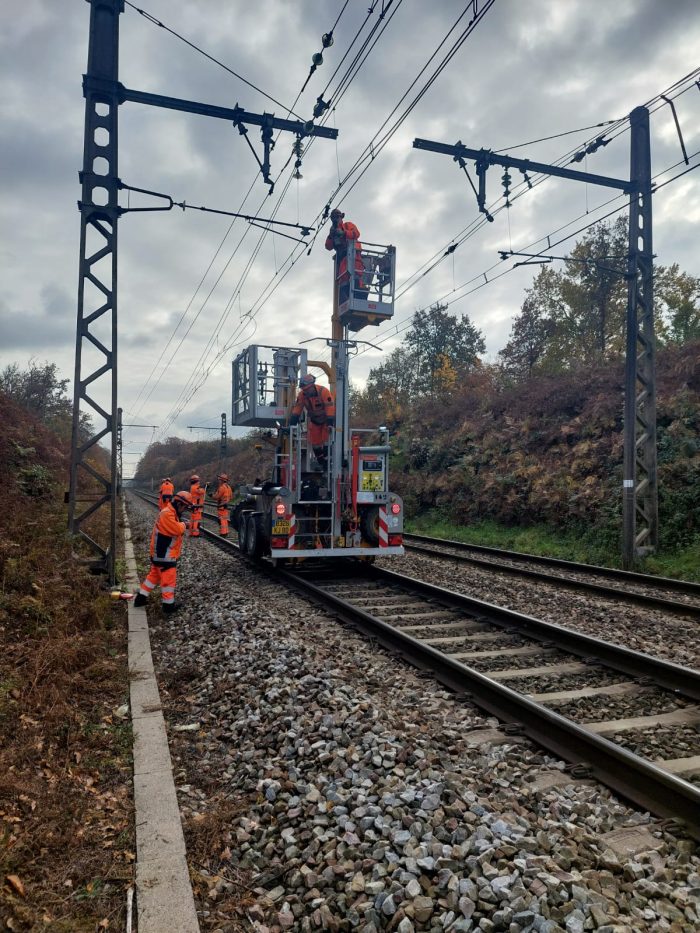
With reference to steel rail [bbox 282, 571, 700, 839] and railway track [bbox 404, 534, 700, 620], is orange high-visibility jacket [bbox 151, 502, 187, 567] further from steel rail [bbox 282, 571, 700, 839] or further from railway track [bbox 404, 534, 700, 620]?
railway track [bbox 404, 534, 700, 620]

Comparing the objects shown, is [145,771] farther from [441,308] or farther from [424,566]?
[441,308]

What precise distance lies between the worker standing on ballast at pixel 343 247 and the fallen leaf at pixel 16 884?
9.38 meters

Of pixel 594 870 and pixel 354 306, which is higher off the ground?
pixel 354 306

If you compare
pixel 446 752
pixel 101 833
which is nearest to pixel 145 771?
pixel 101 833

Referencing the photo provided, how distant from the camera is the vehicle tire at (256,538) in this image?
1187 centimetres

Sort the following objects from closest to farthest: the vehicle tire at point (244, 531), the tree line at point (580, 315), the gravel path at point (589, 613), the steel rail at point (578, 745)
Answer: the steel rail at point (578, 745) → the gravel path at point (589, 613) → the vehicle tire at point (244, 531) → the tree line at point (580, 315)

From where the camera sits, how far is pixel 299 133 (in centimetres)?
1078

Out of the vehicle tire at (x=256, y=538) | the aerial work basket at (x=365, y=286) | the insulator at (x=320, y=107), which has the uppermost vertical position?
the insulator at (x=320, y=107)

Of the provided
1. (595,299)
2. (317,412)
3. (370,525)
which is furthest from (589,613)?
(595,299)

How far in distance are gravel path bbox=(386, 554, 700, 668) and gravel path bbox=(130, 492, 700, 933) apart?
2741 millimetres

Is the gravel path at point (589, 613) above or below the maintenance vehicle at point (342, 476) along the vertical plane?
below

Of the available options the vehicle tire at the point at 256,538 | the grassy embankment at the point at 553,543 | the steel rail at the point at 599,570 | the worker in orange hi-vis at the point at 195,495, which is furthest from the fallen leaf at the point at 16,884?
the worker in orange hi-vis at the point at 195,495

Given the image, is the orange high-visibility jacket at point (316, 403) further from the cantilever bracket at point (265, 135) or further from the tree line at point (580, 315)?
the tree line at point (580, 315)

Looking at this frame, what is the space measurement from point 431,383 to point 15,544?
32.5 metres
